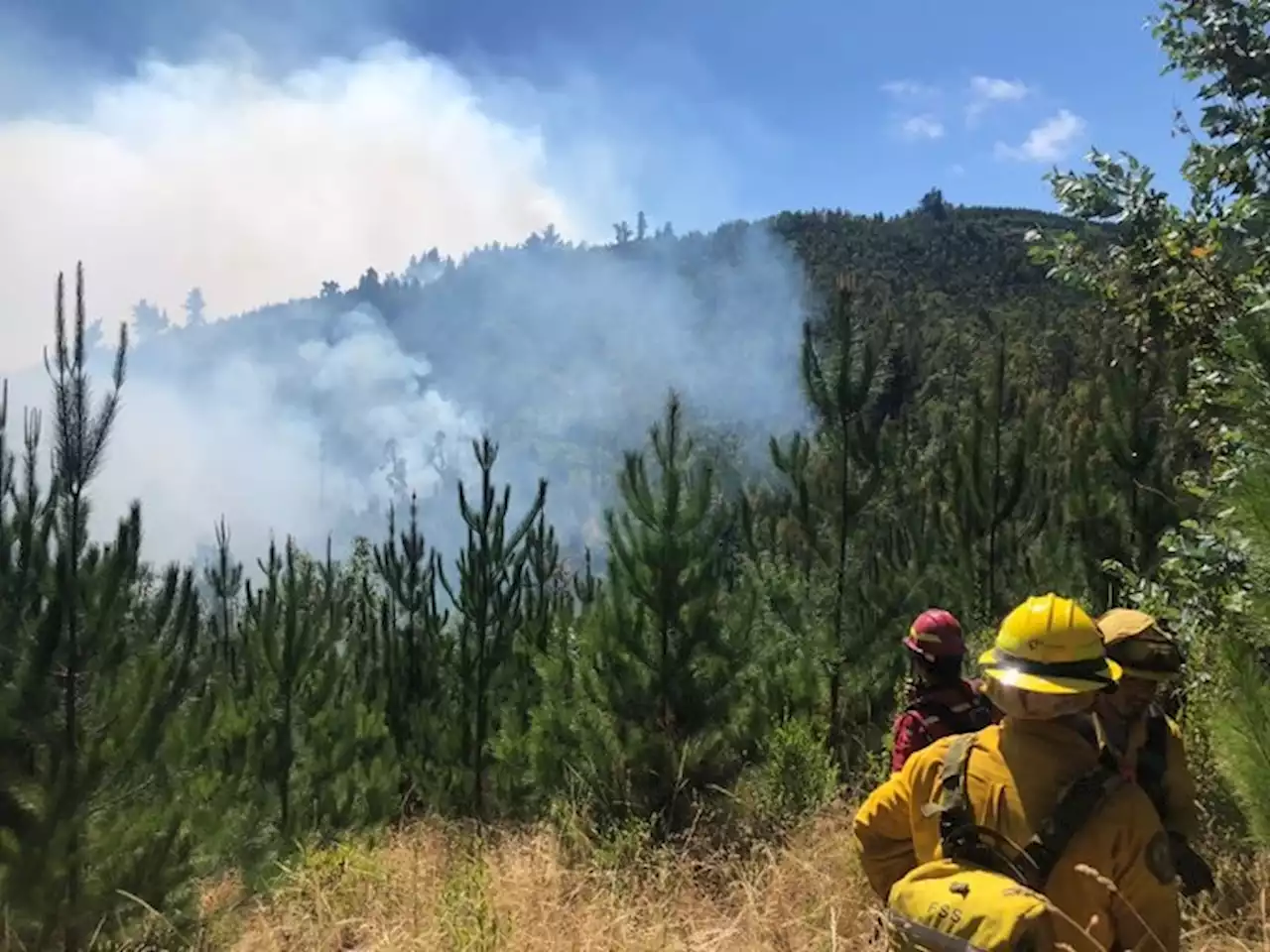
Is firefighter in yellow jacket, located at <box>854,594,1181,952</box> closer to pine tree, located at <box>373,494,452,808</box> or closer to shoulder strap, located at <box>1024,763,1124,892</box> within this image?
shoulder strap, located at <box>1024,763,1124,892</box>

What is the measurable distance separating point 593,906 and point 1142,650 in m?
2.84

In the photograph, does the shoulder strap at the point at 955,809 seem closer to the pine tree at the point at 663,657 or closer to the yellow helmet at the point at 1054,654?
the yellow helmet at the point at 1054,654

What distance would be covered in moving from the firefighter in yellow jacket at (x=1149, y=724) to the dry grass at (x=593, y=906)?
78 centimetres

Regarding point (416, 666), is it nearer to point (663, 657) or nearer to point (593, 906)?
point (663, 657)

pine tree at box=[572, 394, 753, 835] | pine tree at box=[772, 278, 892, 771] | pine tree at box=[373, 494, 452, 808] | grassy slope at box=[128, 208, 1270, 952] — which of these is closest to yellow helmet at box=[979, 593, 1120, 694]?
grassy slope at box=[128, 208, 1270, 952]

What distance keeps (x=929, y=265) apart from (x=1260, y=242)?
102 meters

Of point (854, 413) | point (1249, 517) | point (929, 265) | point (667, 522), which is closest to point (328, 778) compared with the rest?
point (667, 522)

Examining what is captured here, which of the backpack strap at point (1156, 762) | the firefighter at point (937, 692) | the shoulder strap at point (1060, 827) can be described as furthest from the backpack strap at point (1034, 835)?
the firefighter at point (937, 692)

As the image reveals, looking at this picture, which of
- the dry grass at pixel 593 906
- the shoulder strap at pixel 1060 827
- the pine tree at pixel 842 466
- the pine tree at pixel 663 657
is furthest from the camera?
the pine tree at pixel 842 466

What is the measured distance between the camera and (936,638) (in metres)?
3.39

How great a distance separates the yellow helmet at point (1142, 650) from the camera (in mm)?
2779

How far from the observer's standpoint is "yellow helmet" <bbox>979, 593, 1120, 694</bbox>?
2092 mm

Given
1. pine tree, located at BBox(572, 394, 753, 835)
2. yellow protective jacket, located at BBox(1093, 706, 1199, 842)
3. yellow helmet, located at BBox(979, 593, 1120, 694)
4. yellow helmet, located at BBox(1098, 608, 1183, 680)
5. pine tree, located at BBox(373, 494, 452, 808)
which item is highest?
yellow helmet, located at BBox(979, 593, 1120, 694)

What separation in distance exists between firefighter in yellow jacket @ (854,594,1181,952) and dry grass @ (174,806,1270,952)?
58.7 inches
